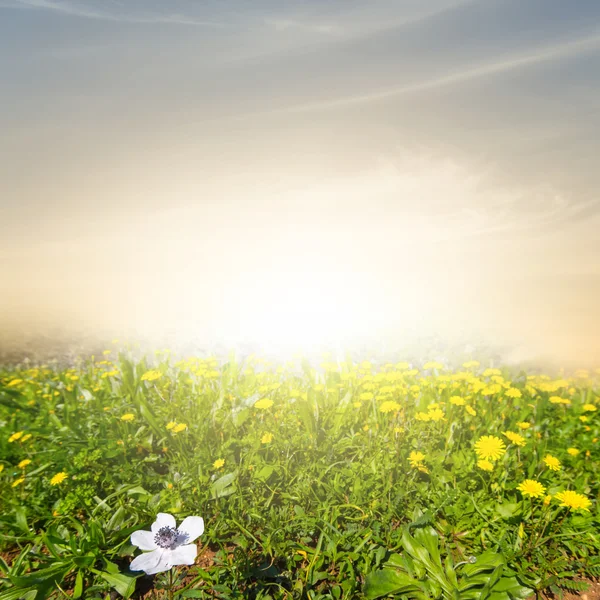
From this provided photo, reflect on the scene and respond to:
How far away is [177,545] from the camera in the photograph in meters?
1.54

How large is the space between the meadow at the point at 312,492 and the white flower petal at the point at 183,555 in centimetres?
36

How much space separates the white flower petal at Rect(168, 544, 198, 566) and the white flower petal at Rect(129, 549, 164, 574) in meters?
0.05

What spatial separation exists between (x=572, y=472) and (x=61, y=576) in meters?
3.27

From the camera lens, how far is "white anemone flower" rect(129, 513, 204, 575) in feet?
4.77

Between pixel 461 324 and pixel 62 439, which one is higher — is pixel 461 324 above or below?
below

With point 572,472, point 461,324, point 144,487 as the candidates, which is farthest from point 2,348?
point 572,472

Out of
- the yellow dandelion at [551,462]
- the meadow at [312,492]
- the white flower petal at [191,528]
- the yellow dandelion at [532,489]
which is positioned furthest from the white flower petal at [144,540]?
the yellow dandelion at [551,462]

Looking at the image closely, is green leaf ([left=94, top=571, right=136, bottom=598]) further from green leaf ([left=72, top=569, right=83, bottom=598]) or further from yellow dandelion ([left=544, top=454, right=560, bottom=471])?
yellow dandelion ([left=544, top=454, right=560, bottom=471])

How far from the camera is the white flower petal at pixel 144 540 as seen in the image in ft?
5.00

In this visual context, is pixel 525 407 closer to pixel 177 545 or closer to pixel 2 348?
pixel 177 545

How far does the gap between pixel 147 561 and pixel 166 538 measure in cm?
9

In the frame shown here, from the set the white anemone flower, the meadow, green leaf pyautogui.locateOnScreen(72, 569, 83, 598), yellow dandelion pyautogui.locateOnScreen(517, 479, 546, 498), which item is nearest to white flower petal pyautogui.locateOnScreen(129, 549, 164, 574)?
the white anemone flower

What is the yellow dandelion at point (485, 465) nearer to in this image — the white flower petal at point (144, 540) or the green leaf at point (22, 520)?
the white flower petal at point (144, 540)

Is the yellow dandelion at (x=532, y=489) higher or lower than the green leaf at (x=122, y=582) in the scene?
higher
